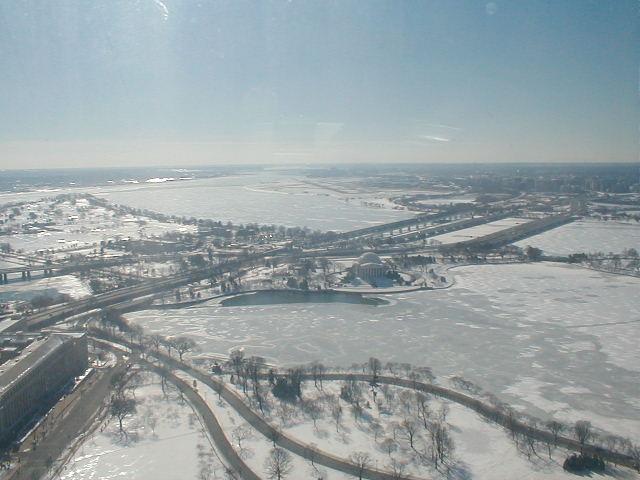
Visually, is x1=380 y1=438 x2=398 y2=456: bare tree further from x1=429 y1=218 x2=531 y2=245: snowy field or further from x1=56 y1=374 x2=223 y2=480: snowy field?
x1=429 y1=218 x2=531 y2=245: snowy field

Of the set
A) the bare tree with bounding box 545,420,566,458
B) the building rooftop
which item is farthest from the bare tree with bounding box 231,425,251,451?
the bare tree with bounding box 545,420,566,458

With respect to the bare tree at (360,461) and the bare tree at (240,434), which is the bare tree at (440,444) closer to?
the bare tree at (360,461)

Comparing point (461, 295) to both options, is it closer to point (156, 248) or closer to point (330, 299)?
point (330, 299)

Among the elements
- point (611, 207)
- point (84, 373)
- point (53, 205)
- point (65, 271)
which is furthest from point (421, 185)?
point (84, 373)

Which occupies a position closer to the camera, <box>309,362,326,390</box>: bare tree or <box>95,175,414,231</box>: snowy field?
<box>309,362,326,390</box>: bare tree

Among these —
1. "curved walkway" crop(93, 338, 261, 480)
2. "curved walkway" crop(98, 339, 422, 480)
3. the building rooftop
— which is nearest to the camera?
"curved walkway" crop(98, 339, 422, 480)

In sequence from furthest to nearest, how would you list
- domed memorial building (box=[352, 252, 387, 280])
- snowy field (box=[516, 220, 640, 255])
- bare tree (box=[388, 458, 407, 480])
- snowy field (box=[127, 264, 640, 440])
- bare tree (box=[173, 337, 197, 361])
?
snowy field (box=[516, 220, 640, 255]), domed memorial building (box=[352, 252, 387, 280]), bare tree (box=[173, 337, 197, 361]), snowy field (box=[127, 264, 640, 440]), bare tree (box=[388, 458, 407, 480])
